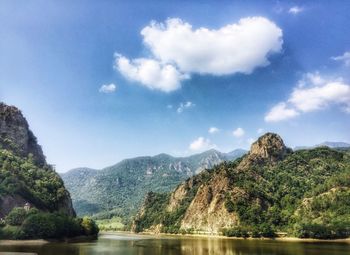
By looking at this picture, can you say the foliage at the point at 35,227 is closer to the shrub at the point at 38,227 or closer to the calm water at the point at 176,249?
the shrub at the point at 38,227

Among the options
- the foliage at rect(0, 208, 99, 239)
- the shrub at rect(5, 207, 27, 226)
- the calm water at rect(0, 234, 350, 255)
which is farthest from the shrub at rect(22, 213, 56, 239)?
the calm water at rect(0, 234, 350, 255)

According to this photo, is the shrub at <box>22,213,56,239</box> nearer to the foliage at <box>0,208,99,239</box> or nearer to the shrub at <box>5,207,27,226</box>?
the foliage at <box>0,208,99,239</box>

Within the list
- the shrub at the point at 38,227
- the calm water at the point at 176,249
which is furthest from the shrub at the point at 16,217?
the calm water at the point at 176,249

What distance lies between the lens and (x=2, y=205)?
564ft

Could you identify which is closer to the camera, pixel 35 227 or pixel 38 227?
pixel 35 227

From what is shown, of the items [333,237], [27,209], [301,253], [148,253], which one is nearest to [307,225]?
[333,237]

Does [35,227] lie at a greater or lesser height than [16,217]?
lesser

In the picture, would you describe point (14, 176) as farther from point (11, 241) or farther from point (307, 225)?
point (307, 225)

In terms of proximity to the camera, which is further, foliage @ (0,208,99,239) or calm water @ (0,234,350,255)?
foliage @ (0,208,99,239)

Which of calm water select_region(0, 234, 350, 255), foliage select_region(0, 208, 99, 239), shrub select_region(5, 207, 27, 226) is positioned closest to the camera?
calm water select_region(0, 234, 350, 255)

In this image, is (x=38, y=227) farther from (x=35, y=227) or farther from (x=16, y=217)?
(x=16, y=217)

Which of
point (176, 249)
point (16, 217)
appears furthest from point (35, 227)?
point (176, 249)

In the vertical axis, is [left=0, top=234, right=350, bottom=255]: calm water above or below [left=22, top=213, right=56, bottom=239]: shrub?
below

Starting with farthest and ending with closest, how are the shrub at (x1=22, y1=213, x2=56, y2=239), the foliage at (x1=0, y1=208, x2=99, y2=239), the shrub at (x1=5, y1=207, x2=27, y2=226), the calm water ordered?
the shrub at (x1=5, y1=207, x2=27, y2=226), the shrub at (x1=22, y1=213, x2=56, y2=239), the foliage at (x1=0, y1=208, x2=99, y2=239), the calm water
